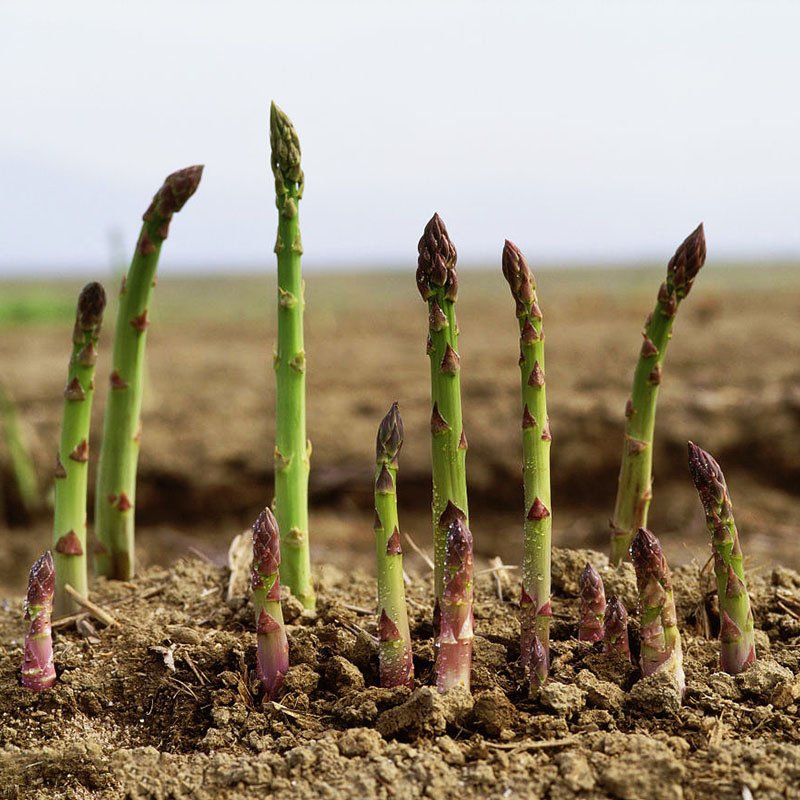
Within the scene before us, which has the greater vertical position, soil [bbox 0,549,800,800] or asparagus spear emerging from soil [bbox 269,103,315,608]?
asparagus spear emerging from soil [bbox 269,103,315,608]

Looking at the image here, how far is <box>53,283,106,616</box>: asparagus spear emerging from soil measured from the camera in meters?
2.81

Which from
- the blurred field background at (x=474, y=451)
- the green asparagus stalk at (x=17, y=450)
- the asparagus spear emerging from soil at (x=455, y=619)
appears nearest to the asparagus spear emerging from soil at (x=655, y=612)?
the asparagus spear emerging from soil at (x=455, y=619)

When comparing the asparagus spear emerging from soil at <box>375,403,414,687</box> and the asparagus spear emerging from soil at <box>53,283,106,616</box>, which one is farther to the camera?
the asparagus spear emerging from soil at <box>53,283,106,616</box>

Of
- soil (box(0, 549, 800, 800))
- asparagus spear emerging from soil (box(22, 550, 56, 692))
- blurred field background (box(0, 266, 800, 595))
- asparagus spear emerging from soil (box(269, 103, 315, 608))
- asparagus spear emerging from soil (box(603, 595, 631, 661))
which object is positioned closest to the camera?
soil (box(0, 549, 800, 800))

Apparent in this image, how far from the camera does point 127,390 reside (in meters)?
3.01

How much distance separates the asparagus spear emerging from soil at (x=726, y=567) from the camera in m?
2.21

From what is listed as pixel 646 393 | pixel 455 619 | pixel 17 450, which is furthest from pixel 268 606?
pixel 17 450

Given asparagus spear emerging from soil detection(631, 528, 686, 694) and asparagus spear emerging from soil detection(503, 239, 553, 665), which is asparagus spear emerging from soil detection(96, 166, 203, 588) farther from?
asparagus spear emerging from soil detection(631, 528, 686, 694)

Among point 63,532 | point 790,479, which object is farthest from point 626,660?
point 790,479

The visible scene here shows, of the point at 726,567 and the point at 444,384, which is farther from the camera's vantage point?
the point at 726,567

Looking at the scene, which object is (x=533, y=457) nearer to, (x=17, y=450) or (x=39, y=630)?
A: (x=39, y=630)

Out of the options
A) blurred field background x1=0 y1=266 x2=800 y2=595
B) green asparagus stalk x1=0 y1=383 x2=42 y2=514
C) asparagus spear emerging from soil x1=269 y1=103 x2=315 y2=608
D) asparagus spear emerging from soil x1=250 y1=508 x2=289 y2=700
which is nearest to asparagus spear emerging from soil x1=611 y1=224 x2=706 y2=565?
asparagus spear emerging from soil x1=269 y1=103 x2=315 y2=608

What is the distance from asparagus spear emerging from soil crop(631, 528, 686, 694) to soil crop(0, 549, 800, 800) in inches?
2.2

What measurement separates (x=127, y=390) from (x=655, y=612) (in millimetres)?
1848
